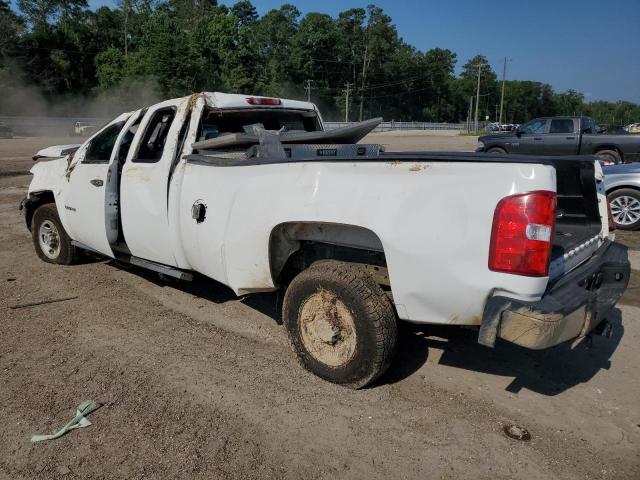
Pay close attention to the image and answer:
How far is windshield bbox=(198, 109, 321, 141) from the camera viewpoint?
4695 mm

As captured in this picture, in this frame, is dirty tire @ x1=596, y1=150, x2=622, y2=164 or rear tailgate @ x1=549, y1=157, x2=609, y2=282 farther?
dirty tire @ x1=596, y1=150, x2=622, y2=164

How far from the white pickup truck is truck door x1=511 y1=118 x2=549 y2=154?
493 inches

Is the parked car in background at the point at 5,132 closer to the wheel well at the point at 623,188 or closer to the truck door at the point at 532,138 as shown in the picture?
the truck door at the point at 532,138

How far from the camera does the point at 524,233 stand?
265 cm

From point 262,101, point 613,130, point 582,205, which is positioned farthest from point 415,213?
point 613,130

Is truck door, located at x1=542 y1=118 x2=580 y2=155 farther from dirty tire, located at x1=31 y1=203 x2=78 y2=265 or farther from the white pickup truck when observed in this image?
dirty tire, located at x1=31 y1=203 x2=78 y2=265

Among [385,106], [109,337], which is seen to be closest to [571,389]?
[109,337]

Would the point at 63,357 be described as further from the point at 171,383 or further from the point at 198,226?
the point at 198,226

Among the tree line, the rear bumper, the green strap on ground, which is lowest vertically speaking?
the green strap on ground

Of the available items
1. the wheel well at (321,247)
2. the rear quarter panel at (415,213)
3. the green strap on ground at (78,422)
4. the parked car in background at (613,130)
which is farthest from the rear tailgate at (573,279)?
the parked car in background at (613,130)

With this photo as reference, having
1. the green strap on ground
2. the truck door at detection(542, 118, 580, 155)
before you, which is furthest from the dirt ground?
the truck door at detection(542, 118, 580, 155)

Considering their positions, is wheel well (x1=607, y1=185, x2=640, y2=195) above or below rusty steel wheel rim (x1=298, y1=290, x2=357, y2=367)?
above

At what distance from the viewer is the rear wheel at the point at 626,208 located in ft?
27.5

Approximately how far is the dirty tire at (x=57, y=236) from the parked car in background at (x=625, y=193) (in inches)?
Answer: 309
